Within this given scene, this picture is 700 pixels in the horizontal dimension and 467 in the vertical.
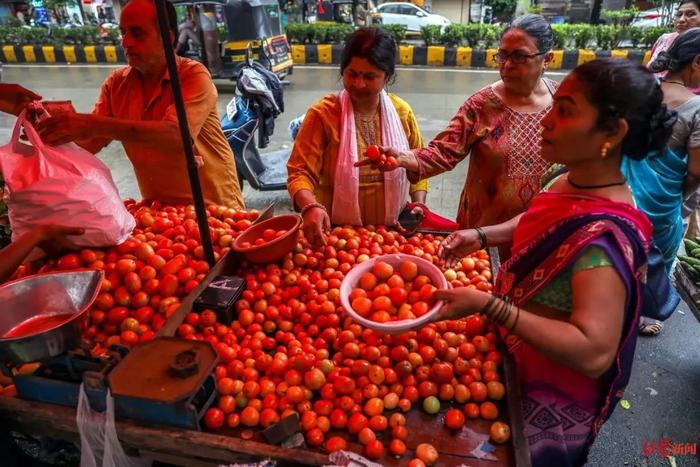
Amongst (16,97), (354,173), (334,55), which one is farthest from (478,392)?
(334,55)

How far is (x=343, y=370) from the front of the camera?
1.65 m

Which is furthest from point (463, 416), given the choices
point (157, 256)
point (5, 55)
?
point (5, 55)

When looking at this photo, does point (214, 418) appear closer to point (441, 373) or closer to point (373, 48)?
point (441, 373)

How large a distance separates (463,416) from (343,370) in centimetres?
43

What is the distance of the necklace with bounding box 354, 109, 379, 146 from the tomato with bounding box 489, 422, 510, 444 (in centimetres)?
165

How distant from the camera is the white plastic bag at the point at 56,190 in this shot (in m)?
1.87

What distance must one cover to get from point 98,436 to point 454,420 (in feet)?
3.66

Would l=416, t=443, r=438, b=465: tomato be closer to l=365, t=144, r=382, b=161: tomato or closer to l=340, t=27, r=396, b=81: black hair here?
l=365, t=144, r=382, b=161: tomato

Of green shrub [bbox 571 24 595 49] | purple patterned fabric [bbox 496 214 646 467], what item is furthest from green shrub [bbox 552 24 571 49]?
purple patterned fabric [bbox 496 214 646 467]

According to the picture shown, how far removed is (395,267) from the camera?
1868mm

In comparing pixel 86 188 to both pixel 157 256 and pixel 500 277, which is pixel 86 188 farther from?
pixel 500 277

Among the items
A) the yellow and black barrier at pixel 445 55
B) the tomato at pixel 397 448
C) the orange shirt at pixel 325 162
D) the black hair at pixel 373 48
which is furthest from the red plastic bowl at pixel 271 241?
the yellow and black barrier at pixel 445 55

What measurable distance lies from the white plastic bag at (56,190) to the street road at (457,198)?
7.00ft

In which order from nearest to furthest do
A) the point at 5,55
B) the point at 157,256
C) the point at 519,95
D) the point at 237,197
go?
the point at 157,256
the point at 519,95
the point at 237,197
the point at 5,55
